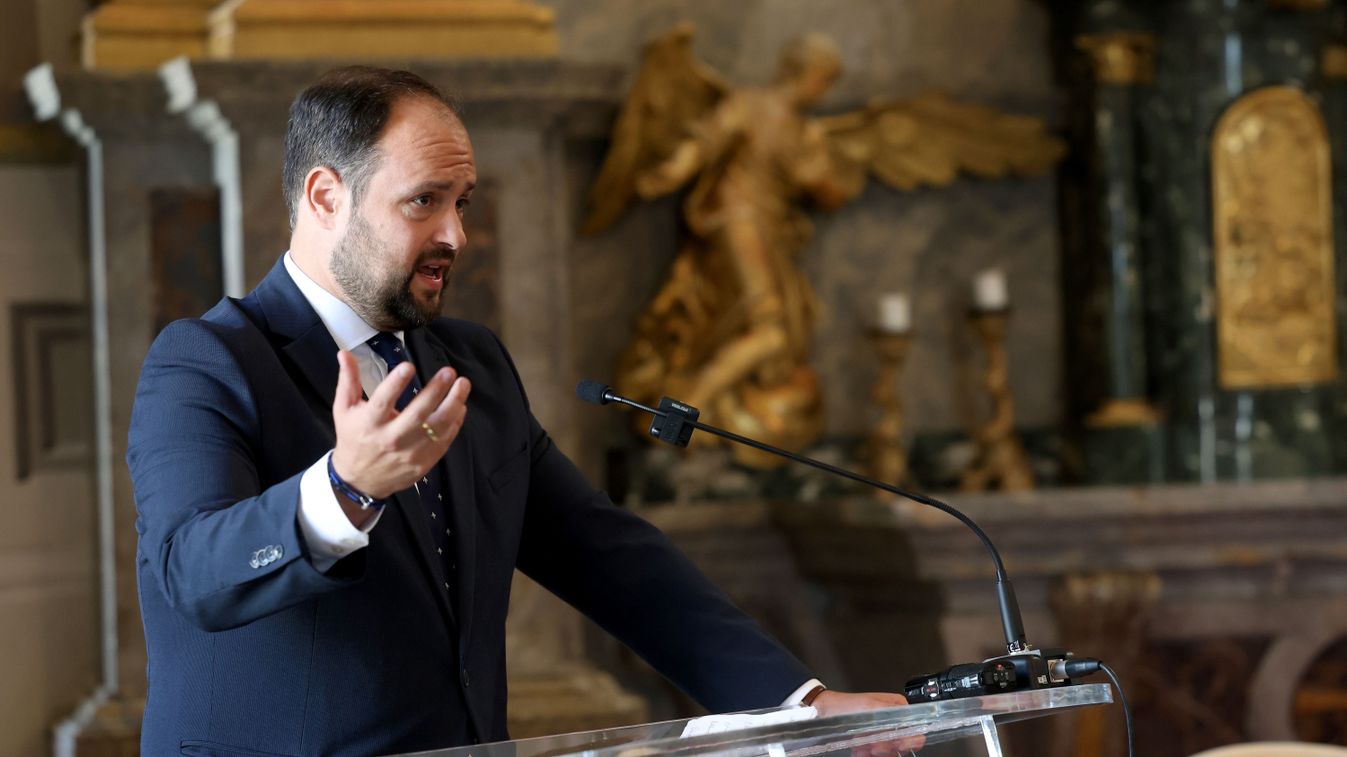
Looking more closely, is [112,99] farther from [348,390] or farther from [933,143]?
[348,390]

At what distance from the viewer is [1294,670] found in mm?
5020

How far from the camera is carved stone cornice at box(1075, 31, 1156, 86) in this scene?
18.4 ft

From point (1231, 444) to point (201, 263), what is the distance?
3132 mm

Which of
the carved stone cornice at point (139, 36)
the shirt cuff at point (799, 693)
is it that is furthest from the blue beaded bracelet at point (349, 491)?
the carved stone cornice at point (139, 36)

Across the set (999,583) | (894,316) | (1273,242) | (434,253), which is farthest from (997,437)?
(434,253)

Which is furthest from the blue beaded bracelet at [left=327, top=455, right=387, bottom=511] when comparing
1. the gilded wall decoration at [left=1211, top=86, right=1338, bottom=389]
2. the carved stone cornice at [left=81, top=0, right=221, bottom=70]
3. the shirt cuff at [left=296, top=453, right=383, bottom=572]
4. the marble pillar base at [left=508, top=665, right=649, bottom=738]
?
the gilded wall decoration at [left=1211, top=86, right=1338, bottom=389]

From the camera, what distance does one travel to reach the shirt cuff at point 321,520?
180 centimetres

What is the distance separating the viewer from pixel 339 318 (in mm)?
2279

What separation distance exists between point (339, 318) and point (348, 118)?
254mm

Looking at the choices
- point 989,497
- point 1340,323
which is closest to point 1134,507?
point 989,497

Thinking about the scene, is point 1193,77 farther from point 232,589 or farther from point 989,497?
point 232,589

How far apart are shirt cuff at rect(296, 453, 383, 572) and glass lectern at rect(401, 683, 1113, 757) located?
0.23 m

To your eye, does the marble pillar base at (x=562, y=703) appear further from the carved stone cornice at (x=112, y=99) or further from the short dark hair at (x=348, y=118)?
the short dark hair at (x=348, y=118)

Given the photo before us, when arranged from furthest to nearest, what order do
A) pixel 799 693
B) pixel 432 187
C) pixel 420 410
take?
pixel 799 693 < pixel 432 187 < pixel 420 410
